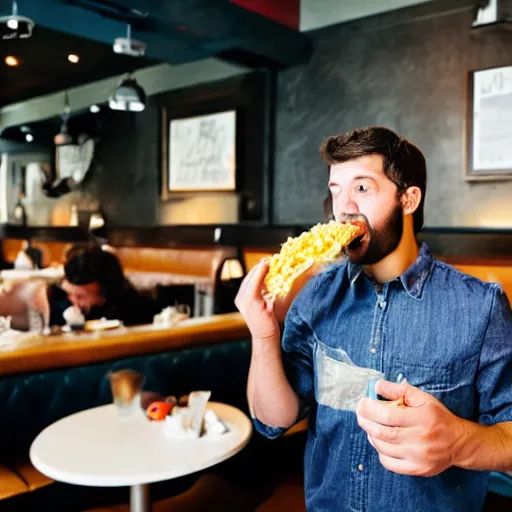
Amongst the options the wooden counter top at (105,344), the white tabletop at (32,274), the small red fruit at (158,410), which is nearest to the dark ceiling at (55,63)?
the white tabletop at (32,274)

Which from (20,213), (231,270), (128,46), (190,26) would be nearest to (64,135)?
(20,213)

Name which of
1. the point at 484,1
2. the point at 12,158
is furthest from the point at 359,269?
the point at 12,158

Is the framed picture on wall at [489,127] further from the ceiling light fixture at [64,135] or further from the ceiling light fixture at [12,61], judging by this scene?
the ceiling light fixture at [12,61]

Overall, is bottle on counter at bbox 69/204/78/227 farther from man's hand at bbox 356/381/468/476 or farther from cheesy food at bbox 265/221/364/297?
man's hand at bbox 356/381/468/476

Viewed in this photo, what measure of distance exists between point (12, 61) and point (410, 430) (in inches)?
187

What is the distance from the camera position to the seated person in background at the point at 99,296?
3.59 m

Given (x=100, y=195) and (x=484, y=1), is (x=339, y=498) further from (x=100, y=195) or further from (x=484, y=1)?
(x=100, y=195)

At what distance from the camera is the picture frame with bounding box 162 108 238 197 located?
5.01m

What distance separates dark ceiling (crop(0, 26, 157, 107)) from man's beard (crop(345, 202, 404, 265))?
3.66m

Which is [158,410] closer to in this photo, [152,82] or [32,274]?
[32,274]

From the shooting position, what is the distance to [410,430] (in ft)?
2.78

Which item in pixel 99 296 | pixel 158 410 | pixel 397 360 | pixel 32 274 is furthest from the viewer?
pixel 32 274

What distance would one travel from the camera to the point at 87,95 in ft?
16.3

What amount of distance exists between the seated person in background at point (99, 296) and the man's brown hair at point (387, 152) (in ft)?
8.96
